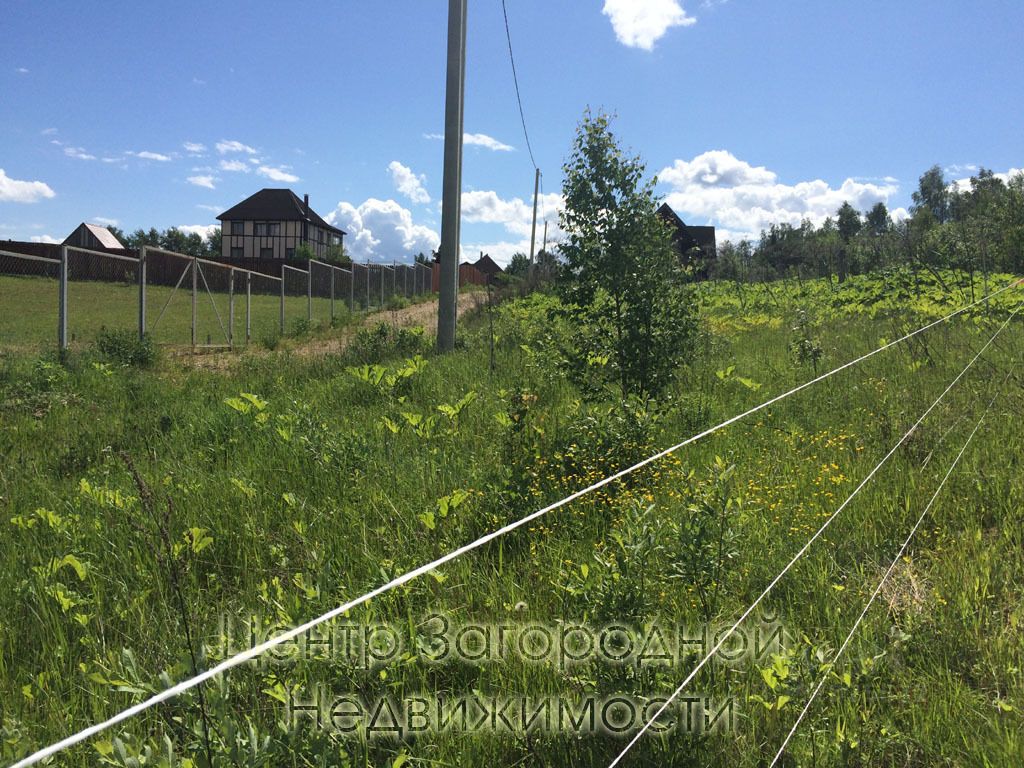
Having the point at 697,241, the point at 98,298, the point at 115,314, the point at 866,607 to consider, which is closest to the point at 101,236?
the point at 98,298

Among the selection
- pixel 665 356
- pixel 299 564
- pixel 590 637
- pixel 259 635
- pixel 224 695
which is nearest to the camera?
pixel 224 695

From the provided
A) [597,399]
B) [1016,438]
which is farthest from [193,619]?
[1016,438]

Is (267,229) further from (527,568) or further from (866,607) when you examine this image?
(866,607)

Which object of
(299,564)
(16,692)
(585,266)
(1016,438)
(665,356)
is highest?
(585,266)

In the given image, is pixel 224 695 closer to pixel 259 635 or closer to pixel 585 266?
pixel 259 635

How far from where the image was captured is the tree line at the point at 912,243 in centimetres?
1711

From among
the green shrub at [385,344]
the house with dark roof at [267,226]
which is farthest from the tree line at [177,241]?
the green shrub at [385,344]

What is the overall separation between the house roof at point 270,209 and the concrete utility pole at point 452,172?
60.7m

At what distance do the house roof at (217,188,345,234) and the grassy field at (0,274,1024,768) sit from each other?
212 feet

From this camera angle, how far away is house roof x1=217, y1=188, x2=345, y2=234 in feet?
216

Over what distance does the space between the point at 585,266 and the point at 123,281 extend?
72.7ft

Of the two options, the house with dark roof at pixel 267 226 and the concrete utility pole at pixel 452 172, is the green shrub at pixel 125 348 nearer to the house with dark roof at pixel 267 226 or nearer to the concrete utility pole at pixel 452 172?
the concrete utility pole at pixel 452 172

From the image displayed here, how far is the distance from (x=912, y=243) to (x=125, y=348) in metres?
16.6

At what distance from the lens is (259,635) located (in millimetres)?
2246
